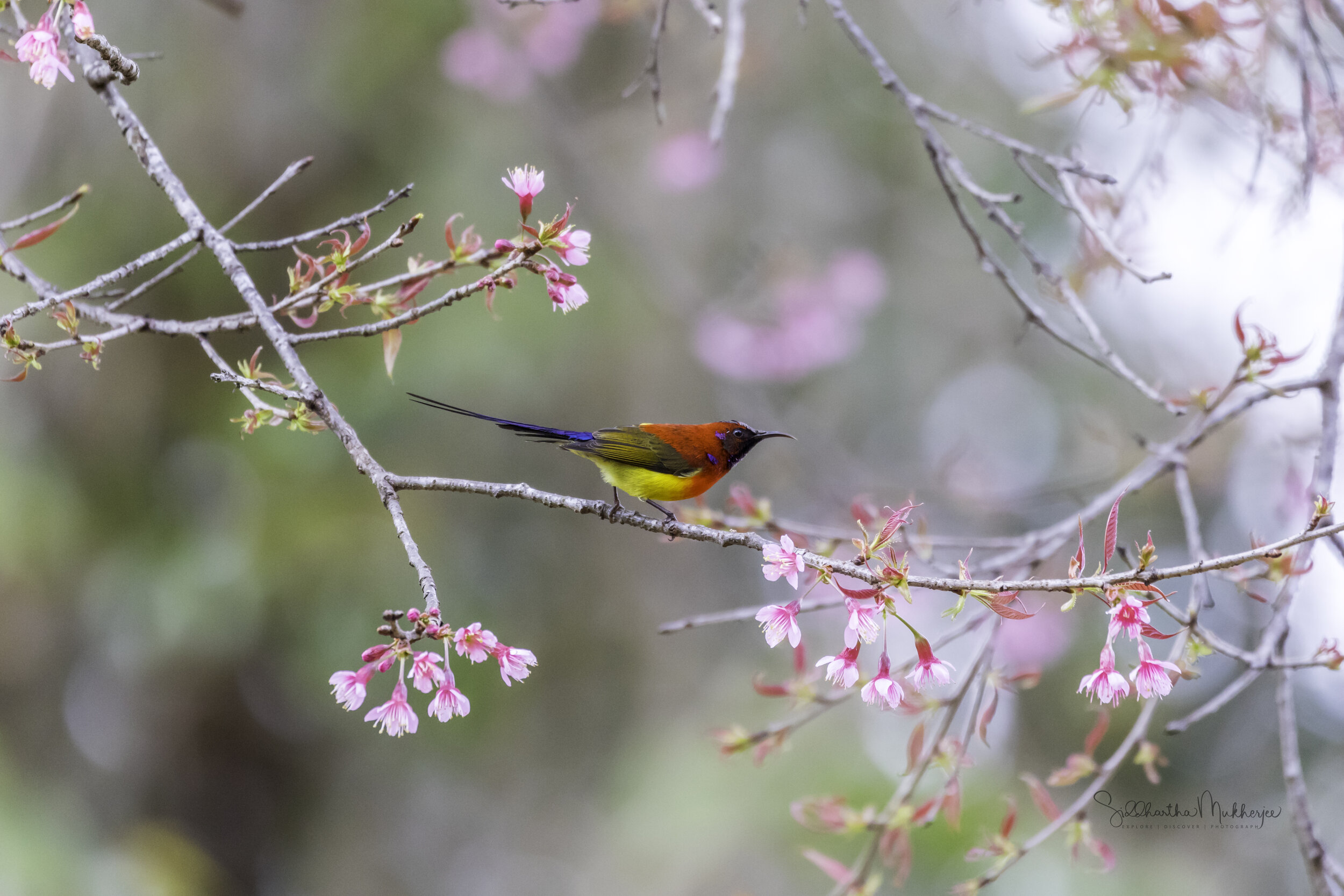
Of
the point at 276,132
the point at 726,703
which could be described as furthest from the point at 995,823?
the point at 276,132

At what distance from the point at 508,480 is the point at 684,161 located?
8.65 feet

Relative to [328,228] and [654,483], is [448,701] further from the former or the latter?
[654,483]

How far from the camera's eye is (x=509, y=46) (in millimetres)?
6316

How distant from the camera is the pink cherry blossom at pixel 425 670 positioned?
1.70 meters

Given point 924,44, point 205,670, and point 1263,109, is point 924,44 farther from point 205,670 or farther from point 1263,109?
point 205,670

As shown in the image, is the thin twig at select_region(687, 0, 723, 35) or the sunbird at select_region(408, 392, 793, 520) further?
the sunbird at select_region(408, 392, 793, 520)

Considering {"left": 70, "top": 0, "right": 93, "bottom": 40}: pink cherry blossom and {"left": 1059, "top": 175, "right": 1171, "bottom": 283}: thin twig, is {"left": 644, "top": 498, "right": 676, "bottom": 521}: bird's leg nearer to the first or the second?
{"left": 1059, "top": 175, "right": 1171, "bottom": 283}: thin twig

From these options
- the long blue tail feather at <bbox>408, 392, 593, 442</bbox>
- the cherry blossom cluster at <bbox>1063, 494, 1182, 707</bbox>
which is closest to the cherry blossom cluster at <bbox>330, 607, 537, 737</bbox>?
the long blue tail feather at <bbox>408, 392, 593, 442</bbox>

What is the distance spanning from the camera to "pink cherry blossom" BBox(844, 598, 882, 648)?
1.80m

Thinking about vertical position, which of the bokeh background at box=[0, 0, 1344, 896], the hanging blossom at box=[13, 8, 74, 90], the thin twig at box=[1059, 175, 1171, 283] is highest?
the bokeh background at box=[0, 0, 1344, 896]

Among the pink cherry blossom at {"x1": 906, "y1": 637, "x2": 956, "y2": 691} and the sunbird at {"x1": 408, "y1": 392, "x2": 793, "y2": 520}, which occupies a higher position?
the sunbird at {"x1": 408, "y1": 392, "x2": 793, "y2": 520}

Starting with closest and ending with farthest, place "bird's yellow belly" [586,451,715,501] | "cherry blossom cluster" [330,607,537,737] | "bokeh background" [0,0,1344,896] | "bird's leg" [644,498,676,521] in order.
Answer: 1. "cherry blossom cluster" [330,607,537,737]
2. "bird's leg" [644,498,676,521]
3. "bird's yellow belly" [586,451,715,501]
4. "bokeh background" [0,0,1344,896]

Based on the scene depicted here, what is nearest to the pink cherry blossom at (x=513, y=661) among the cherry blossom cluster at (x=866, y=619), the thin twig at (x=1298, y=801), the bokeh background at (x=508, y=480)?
the cherry blossom cluster at (x=866, y=619)

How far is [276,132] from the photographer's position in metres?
6.78
